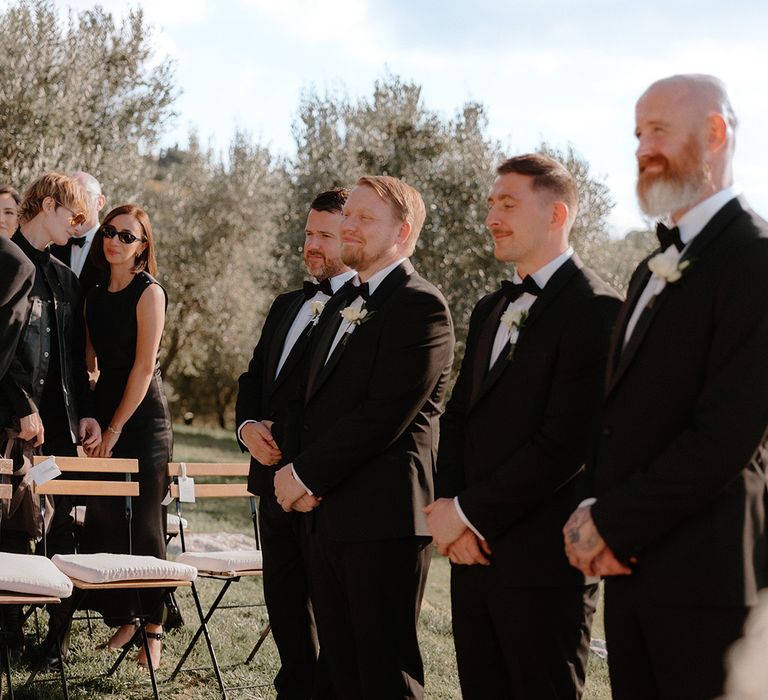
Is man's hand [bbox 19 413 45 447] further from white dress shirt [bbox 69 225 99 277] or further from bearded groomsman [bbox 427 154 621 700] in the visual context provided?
bearded groomsman [bbox 427 154 621 700]

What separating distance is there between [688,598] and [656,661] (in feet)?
0.66

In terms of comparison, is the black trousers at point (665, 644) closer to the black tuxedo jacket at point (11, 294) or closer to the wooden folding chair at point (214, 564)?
the wooden folding chair at point (214, 564)

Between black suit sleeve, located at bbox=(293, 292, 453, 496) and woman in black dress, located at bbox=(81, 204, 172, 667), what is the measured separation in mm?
2130

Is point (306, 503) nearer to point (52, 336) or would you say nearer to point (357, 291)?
point (357, 291)

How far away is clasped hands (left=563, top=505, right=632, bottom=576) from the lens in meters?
2.61

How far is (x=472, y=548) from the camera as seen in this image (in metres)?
3.20

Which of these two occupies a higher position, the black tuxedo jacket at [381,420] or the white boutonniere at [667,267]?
the white boutonniere at [667,267]

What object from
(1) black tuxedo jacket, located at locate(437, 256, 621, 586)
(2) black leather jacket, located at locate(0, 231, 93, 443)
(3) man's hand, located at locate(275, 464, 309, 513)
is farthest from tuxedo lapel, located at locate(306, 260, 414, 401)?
(2) black leather jacket, located at locate(0, 231, 93, 443)

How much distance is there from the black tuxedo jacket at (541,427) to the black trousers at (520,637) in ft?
0.21

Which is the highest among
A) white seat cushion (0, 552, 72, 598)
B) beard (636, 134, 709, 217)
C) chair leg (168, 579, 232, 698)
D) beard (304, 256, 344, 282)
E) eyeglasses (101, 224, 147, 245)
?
eyeglasses (101, 224, 147, 245)

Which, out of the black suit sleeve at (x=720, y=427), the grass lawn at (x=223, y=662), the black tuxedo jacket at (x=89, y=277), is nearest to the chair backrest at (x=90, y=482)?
the grass lawn at (x=223, y=662)

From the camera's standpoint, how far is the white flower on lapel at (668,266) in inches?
103

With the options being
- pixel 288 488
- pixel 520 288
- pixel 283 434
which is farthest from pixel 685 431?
pixel 283 434

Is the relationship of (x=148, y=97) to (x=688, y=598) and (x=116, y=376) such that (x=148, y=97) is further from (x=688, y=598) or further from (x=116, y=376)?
(x=688, y=598)
